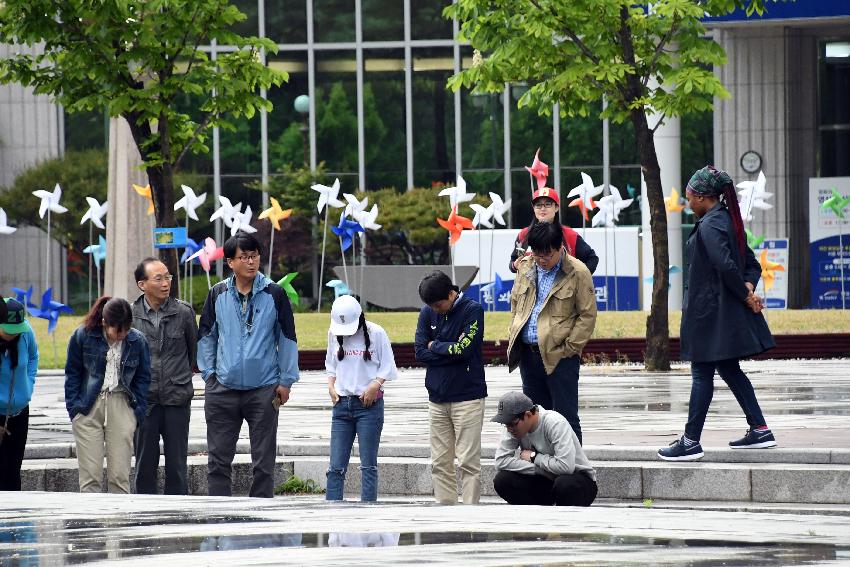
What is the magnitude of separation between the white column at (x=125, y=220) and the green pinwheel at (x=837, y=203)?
1814cm

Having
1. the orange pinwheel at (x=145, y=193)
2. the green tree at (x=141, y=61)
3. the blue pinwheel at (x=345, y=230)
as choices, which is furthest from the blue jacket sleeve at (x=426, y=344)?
the blue pinwheel at (x=345, y=230)

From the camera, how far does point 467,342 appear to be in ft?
34.3

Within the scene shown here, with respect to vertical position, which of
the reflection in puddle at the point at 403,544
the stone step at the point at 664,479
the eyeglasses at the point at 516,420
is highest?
the eyeglasses at the point at 516,420

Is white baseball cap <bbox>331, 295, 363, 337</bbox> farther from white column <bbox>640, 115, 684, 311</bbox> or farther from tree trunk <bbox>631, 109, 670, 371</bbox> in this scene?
white column <bbox>640, 115, 684, 311</bbox>

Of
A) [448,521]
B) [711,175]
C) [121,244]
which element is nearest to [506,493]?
[448,521]

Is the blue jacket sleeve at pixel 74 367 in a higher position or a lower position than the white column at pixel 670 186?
lower

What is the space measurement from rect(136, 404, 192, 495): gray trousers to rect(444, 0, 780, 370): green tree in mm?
10458

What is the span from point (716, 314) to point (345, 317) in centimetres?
236

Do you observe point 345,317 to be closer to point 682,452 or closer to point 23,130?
point 682,452

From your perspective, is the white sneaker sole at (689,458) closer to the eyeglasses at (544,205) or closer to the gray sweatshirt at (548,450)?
the gray sweatshirt at (548,450)

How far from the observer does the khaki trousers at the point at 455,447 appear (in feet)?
34.4

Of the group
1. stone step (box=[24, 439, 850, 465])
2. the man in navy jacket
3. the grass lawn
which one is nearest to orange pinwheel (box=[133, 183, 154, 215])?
the grass lawn

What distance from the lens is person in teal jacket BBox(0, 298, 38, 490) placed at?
1124cm

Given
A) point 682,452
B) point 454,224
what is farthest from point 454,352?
point 454,224
